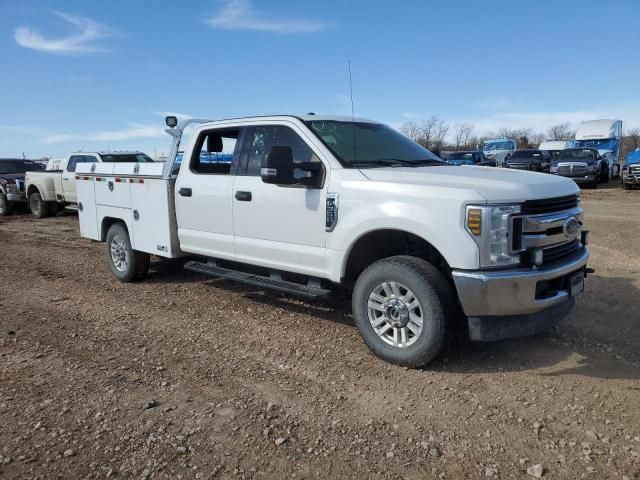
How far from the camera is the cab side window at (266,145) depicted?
4840 millimetres

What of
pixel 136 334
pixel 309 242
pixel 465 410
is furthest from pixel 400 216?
pixel 136 334

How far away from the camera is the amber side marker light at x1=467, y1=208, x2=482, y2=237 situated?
357cm

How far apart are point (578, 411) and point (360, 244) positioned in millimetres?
2012

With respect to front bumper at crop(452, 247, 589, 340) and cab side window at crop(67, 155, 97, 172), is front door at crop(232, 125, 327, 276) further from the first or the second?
cab side window at crop(67, 155, 97, 172)

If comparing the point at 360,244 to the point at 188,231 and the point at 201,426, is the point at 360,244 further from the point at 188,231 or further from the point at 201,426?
the point at 188,231

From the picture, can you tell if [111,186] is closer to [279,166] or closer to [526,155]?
[279,166]

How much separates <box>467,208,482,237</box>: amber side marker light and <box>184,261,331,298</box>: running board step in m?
1.50

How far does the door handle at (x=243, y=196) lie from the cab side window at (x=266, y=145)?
21 centimetres

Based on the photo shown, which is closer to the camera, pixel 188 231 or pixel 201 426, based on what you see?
pixel 201 426

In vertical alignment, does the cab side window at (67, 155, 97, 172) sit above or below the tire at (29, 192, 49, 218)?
above

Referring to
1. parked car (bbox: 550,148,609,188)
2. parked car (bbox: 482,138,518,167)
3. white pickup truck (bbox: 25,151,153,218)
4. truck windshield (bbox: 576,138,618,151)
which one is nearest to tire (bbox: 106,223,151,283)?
white pickup truck (bbox: 25,151,153,218)

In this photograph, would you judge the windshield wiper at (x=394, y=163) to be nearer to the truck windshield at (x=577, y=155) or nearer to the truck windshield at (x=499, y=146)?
the truck windshield at (x=577, y=155)

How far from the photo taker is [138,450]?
302 cm

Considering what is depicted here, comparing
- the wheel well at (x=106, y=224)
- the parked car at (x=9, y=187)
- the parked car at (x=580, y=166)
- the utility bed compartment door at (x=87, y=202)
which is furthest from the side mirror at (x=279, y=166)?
the parked car at (x=580, y=166)
